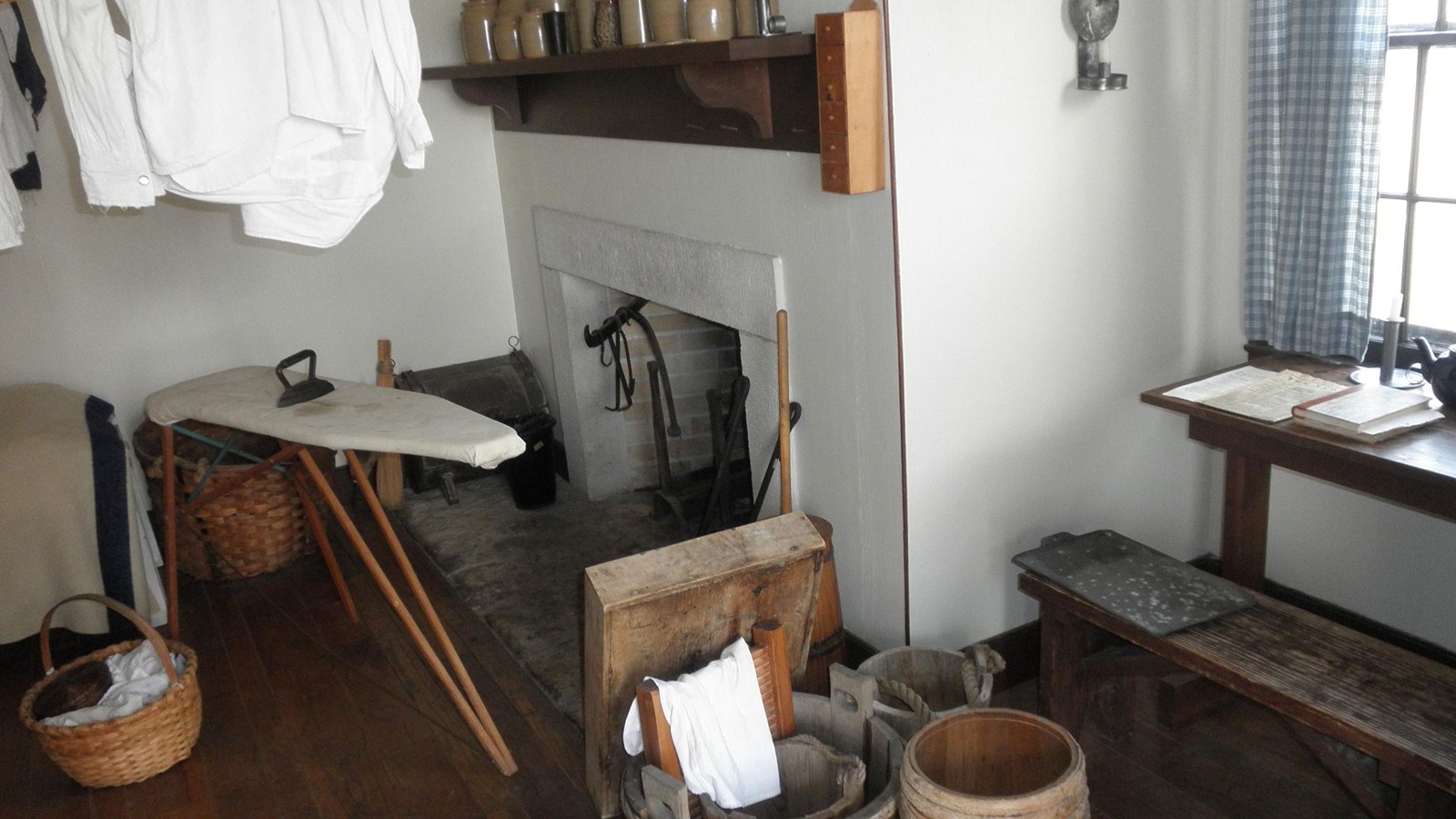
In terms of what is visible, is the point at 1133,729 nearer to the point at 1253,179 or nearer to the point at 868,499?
the point at 868,499

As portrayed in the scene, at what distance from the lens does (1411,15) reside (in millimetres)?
2543

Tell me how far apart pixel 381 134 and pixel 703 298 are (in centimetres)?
121

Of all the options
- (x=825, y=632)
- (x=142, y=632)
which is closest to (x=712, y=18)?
(x=825, y=632)

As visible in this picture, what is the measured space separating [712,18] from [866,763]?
5.44ft

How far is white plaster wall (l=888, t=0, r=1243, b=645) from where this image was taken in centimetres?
252

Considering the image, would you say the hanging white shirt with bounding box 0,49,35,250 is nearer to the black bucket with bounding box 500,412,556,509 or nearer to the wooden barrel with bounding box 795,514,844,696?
the black bucket with bounding box 500,412,556,509

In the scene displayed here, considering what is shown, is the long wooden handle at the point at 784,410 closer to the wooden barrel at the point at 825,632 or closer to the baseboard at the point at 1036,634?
the wooden barrel at the point at 825,632

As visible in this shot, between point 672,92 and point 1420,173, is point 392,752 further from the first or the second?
point 1420,173

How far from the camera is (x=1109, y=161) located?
2.74 metres

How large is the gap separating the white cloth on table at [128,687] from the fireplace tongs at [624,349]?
1.66 m

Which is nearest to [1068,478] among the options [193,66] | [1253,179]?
[1253,179]

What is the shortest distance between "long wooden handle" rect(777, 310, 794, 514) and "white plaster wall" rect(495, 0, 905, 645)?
4 centimetres

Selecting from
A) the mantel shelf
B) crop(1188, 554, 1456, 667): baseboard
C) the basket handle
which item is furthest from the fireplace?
the basket handle

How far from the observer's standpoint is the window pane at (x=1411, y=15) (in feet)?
8.22
